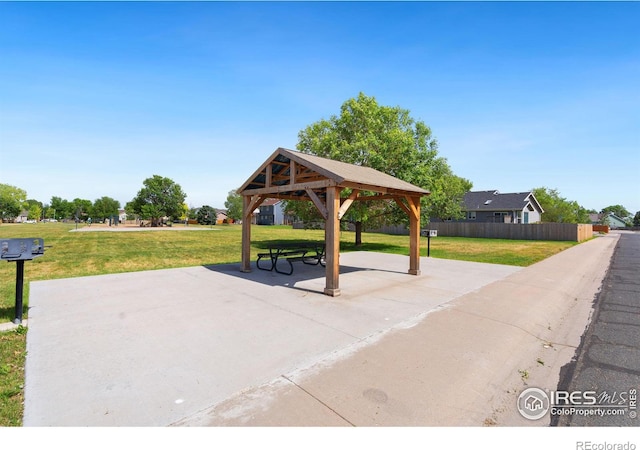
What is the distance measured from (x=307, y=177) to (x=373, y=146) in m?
10.4

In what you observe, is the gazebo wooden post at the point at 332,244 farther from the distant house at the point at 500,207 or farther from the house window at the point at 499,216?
the house window at the point at 499,216

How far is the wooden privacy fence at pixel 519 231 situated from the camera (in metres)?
29.5

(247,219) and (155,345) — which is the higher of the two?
(247,219)

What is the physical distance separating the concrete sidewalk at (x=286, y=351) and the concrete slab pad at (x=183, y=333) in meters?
0.02

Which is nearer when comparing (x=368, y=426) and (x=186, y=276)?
(x=368, y=426)

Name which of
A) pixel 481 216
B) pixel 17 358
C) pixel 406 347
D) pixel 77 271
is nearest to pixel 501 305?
pixel 406 347

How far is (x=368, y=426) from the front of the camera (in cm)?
274

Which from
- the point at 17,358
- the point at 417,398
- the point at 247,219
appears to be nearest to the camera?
the point at 417,398

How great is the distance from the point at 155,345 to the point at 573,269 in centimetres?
1445

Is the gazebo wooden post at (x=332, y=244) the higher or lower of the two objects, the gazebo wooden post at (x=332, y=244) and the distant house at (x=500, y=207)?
the lower

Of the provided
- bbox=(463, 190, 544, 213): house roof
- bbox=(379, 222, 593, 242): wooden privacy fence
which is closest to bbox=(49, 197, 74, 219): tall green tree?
bbox=(379, 222, 593, 242): wooden privacy fence
